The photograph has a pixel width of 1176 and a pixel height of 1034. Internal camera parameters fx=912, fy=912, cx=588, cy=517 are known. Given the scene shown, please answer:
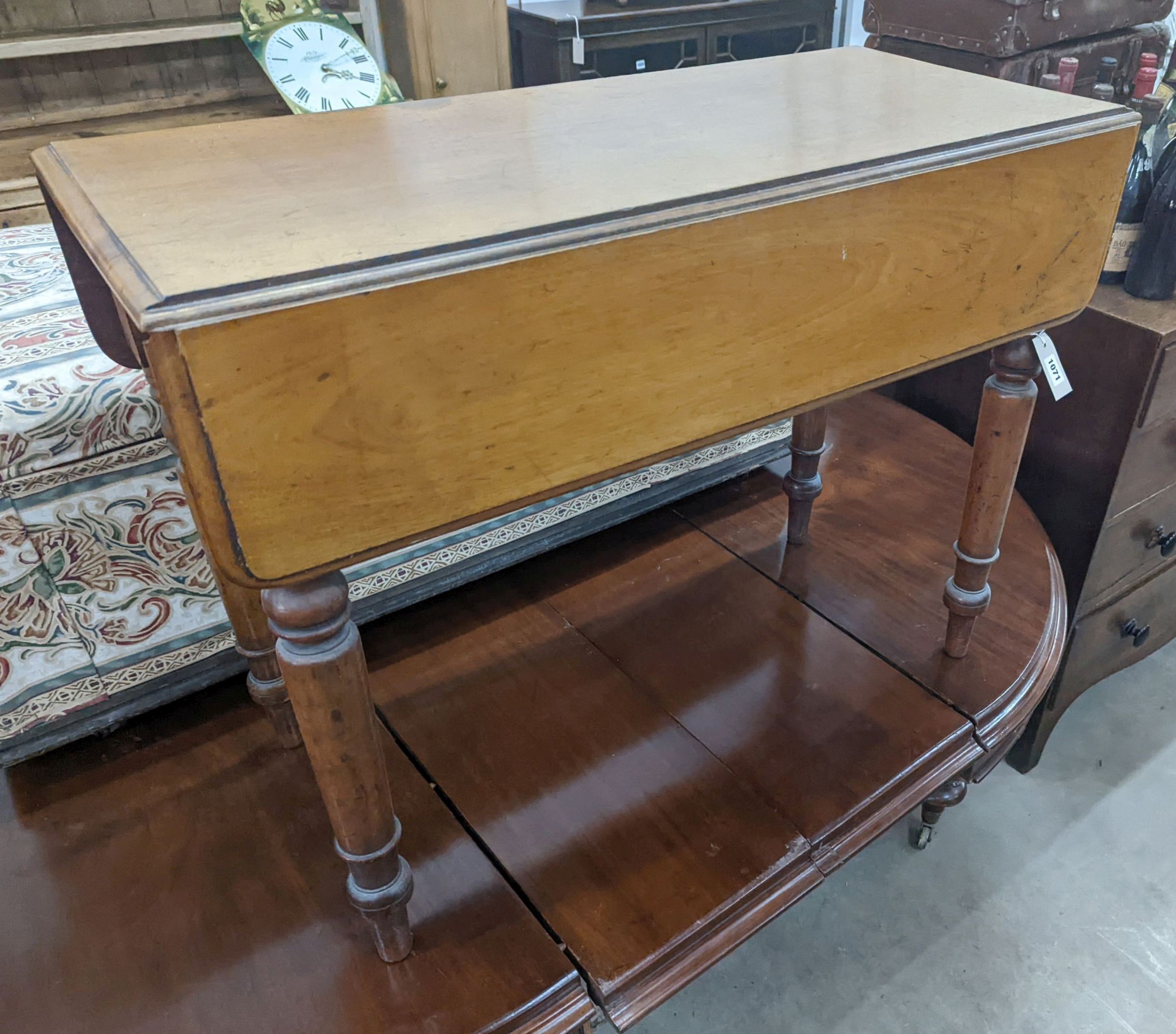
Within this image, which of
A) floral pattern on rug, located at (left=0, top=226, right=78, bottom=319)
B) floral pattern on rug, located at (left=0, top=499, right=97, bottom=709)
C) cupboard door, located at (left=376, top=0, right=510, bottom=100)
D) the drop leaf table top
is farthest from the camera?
cupboard door, located at (left=376, top=0, right=510, bottom=100)

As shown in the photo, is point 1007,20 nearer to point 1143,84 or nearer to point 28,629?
point 1143,84

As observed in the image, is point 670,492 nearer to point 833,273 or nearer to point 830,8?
point 833,273

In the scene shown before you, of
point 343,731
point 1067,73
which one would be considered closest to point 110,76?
point 1067,73

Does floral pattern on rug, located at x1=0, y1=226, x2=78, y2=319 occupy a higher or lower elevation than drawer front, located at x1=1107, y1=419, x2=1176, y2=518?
higher

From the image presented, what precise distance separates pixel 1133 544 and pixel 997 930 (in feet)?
1.95

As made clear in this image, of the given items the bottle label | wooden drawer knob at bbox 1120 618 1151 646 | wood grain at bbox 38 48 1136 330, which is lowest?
wooden drawer knob at bbox 1120 618 1151 646

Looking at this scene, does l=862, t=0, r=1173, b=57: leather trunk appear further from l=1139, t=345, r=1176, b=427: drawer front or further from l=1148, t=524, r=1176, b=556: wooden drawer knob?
l=1148, t=524, r=1176, b=556: wooden drawer knob

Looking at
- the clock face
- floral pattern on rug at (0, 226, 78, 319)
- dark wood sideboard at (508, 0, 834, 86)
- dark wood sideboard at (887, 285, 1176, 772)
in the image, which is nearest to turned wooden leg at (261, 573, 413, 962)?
floral pattern on rug at (0, 226, 78, 319)

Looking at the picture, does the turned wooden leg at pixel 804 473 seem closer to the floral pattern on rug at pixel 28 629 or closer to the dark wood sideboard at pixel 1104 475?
the dark wood sideboard at pixel 1104 475

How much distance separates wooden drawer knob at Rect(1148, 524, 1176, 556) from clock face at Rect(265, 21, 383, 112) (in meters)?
1.73

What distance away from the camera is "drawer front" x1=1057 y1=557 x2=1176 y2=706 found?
1409 mm

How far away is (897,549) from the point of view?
4.30ft

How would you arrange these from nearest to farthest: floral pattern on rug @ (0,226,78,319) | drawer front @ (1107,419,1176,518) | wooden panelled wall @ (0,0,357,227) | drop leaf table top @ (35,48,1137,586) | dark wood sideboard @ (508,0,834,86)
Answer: drop leaf table top @ (35,48,1137,586) → floral pattern on rug @ (0,226,78,319) → drawer front @ (1107,419,1176,518) → wooden panelled wall @ (0,0,357,227) → dark wood sideboard @ (508,0,834,86)

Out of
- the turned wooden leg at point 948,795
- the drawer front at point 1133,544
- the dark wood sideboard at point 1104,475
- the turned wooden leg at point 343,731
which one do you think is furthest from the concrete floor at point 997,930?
the turned wooden leg at point 343,731
